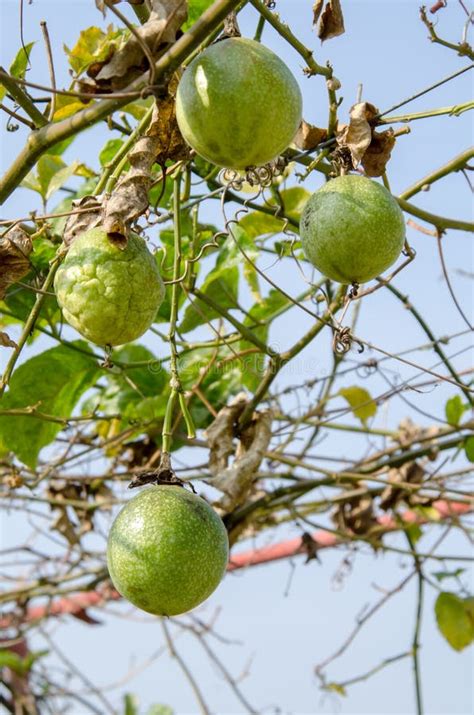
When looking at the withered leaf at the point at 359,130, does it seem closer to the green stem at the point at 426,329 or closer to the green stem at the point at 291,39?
the green stem at the point at 291,39

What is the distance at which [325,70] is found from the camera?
1438mm

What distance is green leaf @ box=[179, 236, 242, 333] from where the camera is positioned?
213 cm

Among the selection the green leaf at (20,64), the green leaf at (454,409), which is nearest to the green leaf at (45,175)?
the green leaf at (20,64)

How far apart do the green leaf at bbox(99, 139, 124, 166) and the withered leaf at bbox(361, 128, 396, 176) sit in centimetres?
71

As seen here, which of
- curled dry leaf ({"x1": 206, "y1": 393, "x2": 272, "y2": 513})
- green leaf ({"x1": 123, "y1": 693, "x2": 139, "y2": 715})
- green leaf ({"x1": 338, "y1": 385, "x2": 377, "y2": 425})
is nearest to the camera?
curled dry leaf ({"x1": 206, "y1": 393, "x2": 272, "y2": 513})

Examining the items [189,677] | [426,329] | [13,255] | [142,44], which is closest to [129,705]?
[189,677]

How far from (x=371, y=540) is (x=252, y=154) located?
176cm

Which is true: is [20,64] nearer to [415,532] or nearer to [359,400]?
[359,400]

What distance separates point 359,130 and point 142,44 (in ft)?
1.50

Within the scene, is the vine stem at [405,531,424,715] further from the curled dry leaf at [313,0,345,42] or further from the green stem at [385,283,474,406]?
the curled dry leaf at [313,0,345,42]

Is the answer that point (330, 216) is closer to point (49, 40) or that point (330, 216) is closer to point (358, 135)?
point (358, 135)

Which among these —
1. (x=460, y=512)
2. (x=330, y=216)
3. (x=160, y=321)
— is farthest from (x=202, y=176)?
(x=460, y=512)

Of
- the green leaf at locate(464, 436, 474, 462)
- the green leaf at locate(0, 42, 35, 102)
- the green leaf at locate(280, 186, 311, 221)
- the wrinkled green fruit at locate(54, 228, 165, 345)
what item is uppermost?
the green leaf at locate(280, 186, 311, 221)

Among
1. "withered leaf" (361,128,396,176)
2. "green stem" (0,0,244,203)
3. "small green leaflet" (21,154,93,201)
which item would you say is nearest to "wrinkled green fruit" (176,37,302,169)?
"green stem" (0,0,244,203)
